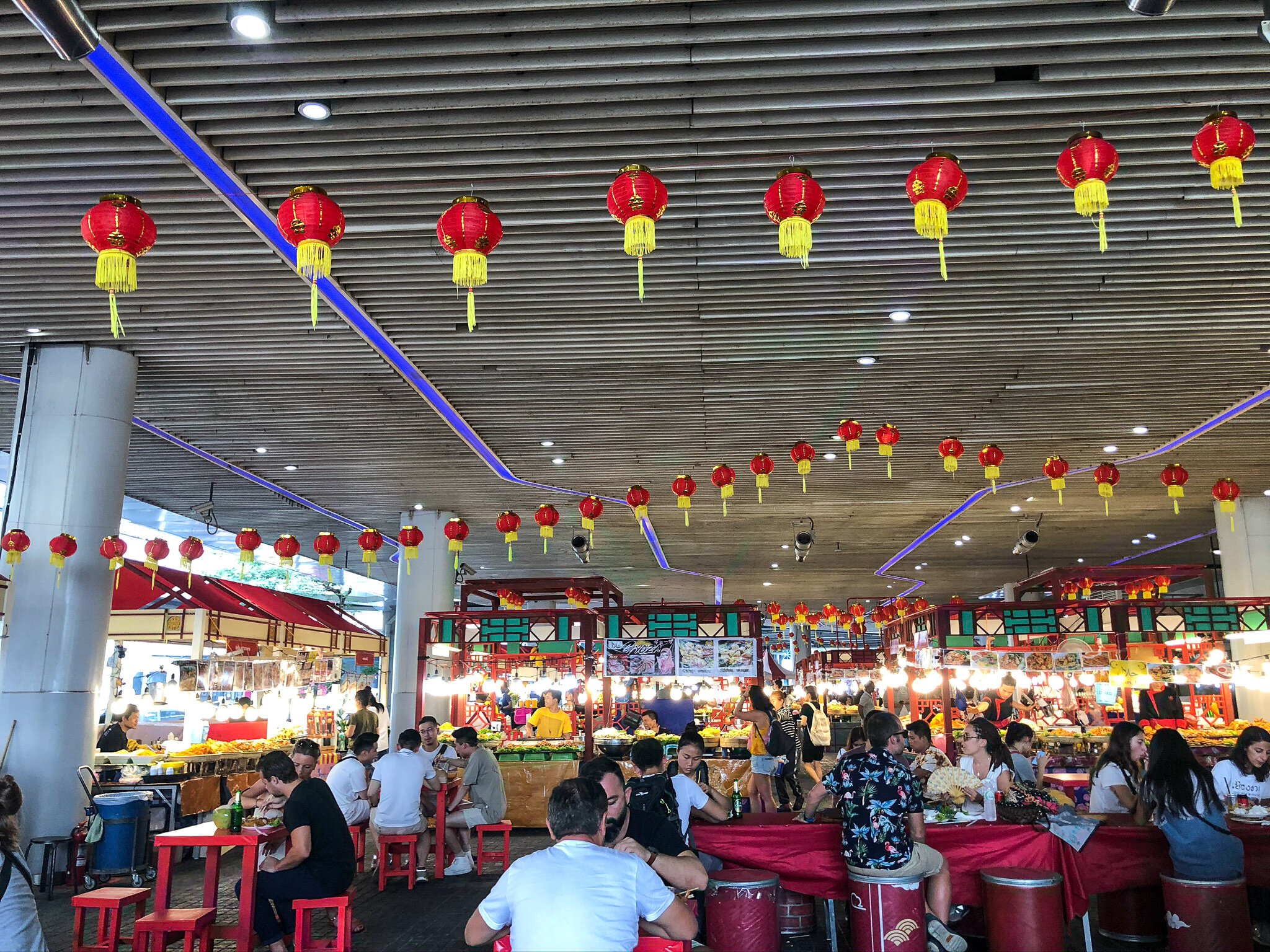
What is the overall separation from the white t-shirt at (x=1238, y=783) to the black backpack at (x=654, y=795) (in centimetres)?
411

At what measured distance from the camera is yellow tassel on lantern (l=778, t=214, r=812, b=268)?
4.87 meters

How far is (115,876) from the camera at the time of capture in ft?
27.6

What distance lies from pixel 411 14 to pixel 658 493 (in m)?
10.7

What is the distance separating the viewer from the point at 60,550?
27.1 ft

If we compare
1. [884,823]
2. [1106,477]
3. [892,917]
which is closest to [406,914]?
[892,917]

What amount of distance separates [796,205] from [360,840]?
7039 millimetres

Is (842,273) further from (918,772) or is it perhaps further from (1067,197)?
(918,772)

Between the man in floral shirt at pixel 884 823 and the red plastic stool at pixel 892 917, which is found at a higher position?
the man in floral shirt at pixel 884 823

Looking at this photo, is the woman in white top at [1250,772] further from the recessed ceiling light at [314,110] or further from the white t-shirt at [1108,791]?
the recessed ceiling light at [314,110]

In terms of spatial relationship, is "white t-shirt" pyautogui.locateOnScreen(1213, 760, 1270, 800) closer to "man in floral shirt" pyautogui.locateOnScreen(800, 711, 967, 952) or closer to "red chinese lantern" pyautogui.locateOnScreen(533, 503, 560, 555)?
"man in floral shirt" pyautogui.locateOnScreen(800, 711, 967, 952)

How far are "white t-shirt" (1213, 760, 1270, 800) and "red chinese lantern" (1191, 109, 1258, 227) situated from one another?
4.27m

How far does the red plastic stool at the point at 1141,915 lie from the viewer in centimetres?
616

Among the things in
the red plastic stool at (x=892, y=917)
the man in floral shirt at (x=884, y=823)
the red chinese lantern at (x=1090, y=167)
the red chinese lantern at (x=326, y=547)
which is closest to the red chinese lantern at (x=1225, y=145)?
the red chinese lantern at (x=1090, y=167)

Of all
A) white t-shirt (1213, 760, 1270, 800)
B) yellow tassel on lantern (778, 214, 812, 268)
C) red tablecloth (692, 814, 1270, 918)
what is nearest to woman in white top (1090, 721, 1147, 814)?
white t-shirt (1213, 760, 1270, 800)
